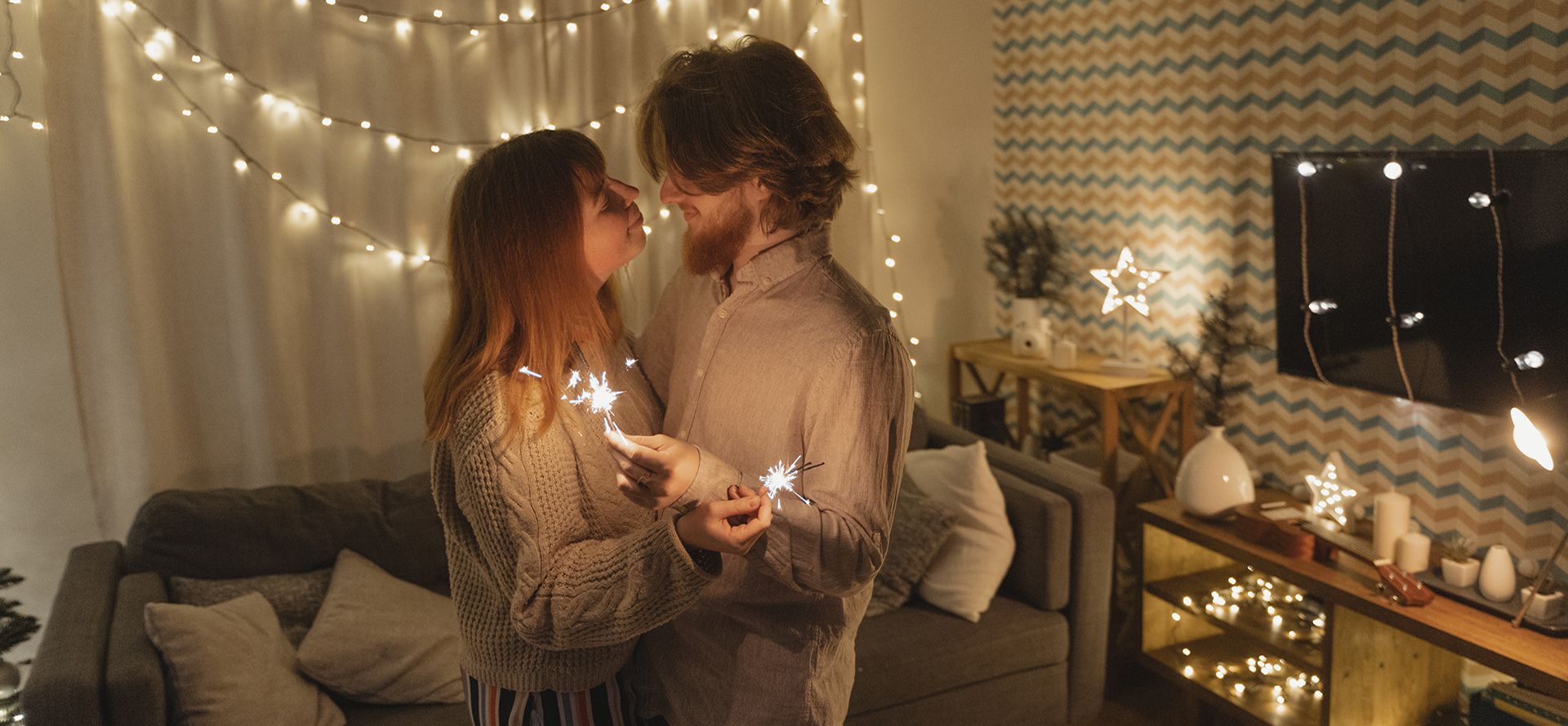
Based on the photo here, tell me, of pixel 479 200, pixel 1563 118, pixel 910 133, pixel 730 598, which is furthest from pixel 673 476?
pixel 910 133

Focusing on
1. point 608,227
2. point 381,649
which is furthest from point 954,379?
point 608,227

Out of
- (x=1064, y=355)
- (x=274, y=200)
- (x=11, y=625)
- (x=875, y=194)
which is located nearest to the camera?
(x=11, y=625)

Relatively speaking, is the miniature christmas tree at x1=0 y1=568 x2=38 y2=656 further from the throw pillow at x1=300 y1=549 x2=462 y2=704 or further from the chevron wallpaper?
the chevron wallpaper

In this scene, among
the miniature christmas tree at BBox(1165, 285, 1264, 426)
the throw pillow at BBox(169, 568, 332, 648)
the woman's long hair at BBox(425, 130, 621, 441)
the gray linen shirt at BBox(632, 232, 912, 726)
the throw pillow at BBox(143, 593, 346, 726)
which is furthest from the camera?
the miniature christmas tree at BBox(1165, 285, 1264, 426)

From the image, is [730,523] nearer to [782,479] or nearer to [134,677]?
[782,479]

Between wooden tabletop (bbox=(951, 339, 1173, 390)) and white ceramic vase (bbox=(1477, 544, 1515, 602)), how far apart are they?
1.00m

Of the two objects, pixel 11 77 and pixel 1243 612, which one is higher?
pixel 11 77

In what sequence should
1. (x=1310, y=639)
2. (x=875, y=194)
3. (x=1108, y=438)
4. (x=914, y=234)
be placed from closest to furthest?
(x=1310, y=639) < (x=1108, y=438) < (x=875, y=194) < (x=914, y=234)

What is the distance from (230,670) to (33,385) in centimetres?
120

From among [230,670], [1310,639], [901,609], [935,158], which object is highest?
[935,158]

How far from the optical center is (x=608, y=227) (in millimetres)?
1348

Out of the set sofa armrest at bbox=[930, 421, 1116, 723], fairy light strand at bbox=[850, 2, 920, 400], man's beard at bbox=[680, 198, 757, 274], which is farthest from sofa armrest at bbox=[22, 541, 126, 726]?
fairy light strand at bbox=[850, 2, 920, 400]

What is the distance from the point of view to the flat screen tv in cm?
220

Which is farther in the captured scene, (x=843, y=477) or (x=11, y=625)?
(x=11, y=625)
